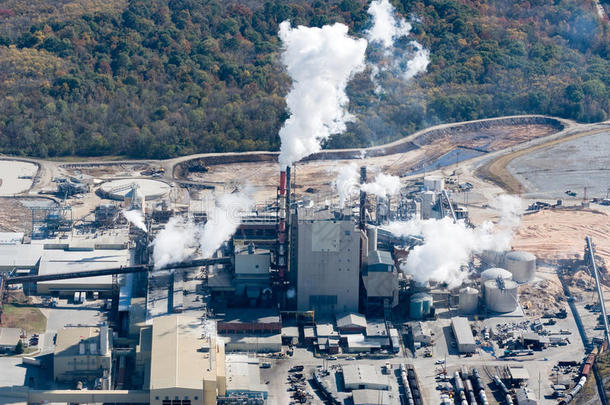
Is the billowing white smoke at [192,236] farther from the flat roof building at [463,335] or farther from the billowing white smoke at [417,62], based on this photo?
the billowing white smoke at [417,62]

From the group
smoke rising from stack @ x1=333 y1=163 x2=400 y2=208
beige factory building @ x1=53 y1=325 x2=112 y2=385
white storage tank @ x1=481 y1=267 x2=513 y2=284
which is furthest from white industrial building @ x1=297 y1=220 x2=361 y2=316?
beige factory building @ x1=53 y1=325 x2=112 y2=385

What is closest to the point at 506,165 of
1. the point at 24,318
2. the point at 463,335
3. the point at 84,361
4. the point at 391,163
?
the point at 391,163

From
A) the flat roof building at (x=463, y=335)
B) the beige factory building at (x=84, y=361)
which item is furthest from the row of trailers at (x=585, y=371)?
the beige factory building at (x=84, y=361)

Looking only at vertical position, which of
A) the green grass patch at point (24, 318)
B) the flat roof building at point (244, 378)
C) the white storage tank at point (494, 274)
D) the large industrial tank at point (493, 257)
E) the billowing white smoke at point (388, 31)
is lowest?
the flat roof building at point (244, 378)

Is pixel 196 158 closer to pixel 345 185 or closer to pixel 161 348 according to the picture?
pixel 345 185

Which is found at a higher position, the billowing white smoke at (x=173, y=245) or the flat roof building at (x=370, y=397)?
the billowing white smoke at (x=173, y=245)

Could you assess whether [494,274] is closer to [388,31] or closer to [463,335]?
[463,335]
